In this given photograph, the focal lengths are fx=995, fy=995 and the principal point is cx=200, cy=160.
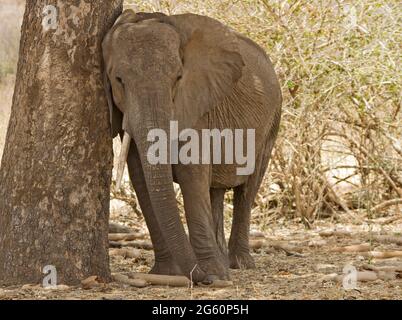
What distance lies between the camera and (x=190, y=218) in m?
6.93

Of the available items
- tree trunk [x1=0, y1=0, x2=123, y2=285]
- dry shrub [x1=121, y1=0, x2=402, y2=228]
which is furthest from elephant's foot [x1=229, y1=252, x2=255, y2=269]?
dry shrub [x1=121, y1=0, x2=402, y2=228]

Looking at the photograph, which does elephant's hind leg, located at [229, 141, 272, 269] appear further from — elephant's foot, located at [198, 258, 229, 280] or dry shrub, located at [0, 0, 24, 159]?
dry shrub, located at [0, 0, 24, 159]

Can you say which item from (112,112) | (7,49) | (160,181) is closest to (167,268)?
(160,181)

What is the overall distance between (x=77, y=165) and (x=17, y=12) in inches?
839

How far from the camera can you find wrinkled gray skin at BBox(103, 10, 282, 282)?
20.9 ft

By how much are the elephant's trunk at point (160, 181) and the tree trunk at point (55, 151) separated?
42 cm

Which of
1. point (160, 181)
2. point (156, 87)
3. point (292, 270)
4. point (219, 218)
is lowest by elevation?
point (292, 270)

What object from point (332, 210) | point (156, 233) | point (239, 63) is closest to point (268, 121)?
point (239, 63)

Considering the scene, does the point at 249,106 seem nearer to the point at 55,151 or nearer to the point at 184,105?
the point at 184,105

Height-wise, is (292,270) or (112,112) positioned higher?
(112,112)

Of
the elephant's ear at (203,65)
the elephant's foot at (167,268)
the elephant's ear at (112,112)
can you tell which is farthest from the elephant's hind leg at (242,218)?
the elephant's ear at (112,112)

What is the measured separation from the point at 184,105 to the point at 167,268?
122 centimetres

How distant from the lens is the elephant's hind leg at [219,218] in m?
8.00

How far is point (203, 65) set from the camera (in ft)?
23.2
